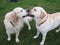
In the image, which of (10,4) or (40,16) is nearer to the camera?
(40,16)

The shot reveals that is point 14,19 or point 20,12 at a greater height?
point 20,12

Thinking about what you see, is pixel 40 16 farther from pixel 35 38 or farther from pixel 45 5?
pixel 45 5

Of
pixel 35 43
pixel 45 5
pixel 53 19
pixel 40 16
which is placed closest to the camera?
pixel 40 16

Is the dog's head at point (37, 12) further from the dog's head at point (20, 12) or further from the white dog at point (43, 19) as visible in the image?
the dog's head at point (20, 12)

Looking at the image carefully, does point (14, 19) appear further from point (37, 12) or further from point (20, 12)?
point (37, 12)

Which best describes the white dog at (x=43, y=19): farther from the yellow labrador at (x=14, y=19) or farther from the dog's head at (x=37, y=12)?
the yellow labrador at (x=14, y=19)

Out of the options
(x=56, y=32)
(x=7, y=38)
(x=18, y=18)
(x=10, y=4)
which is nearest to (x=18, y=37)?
(x=7, y=38)

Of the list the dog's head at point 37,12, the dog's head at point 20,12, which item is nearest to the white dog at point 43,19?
the dog's head at point 37,12

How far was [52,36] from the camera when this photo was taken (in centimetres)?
404

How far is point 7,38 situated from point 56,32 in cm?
116

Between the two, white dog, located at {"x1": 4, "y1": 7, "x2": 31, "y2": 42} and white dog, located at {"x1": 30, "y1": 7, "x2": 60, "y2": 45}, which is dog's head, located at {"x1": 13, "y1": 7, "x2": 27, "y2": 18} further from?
white dog, located at {"x1": 30, "y1": 7, "x2": 60, "y2": 45}

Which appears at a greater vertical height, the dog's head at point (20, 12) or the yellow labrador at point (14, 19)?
the dog's head at point (20, 12)

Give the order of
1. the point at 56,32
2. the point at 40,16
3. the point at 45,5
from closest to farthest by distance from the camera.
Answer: the point at 40,16
the point at 56,32
the point at 45,5

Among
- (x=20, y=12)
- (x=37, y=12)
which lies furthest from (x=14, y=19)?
(x=37, y=12)
